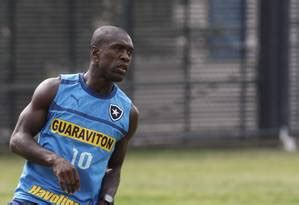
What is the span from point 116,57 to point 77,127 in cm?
47

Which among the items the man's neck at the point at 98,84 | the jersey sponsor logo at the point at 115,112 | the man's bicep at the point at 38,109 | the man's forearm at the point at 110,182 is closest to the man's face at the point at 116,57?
the man's neck at the point at 98,84

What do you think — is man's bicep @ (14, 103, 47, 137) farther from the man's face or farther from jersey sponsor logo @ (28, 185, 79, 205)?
the man's face

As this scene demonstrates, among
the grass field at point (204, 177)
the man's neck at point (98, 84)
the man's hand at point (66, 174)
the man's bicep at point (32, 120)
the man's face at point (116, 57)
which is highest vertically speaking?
the man's face at point (116, 57)

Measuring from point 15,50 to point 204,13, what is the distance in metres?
3.32

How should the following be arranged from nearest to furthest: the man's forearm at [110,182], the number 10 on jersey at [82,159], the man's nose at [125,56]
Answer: the man's nose at [125,56] < the number 10 on jersey at [82,159] < the man's forearm at [110,182]

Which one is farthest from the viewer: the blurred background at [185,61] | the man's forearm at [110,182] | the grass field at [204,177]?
the blurred background at [185,61]

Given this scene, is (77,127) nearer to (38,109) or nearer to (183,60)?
(38,109)

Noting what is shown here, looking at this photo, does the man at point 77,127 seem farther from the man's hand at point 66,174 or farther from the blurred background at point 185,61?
the blurred background at point 185,61

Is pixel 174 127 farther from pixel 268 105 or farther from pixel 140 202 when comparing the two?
pixel 140 202

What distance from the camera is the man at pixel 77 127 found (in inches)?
246

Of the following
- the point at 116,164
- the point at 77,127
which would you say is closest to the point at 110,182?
the point at 116,164

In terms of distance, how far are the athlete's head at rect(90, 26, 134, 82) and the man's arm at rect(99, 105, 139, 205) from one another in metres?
0.44

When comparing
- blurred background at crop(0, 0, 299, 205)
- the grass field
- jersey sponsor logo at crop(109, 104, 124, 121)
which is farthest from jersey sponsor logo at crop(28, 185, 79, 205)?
blurred background at crop(0, 0, 299, 205)

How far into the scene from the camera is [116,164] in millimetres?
6699
